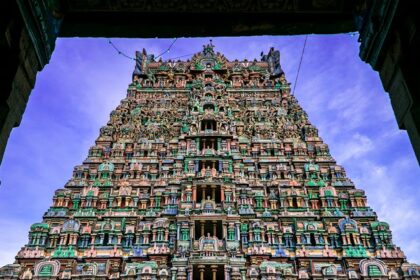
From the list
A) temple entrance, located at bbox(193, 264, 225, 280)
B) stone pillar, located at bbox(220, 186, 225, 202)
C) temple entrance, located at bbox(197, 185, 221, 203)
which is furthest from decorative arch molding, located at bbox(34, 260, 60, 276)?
stone pillar, located at bbox(220, 186, 225, 202)

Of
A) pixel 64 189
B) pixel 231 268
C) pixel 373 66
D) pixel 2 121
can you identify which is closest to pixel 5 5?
pixel 2 121

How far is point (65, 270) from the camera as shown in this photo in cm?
1752

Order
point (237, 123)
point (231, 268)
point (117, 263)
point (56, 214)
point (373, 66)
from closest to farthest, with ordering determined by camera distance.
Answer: point (373, 66) → point (231, 268) → point (117, 263) → point (56, 214) → point (237, 123)

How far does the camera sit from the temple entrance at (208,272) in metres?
16.7

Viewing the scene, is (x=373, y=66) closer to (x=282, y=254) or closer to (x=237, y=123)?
(x=282, y=254)

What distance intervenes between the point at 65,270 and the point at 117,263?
2368 millimetres

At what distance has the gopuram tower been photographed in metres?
17.5

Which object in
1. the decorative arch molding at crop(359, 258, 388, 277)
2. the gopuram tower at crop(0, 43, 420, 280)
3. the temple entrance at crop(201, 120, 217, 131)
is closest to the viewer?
the decorative arch molding at crop(359, 258, 388, 277)

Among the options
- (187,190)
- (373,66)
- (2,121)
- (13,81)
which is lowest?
(2,121)

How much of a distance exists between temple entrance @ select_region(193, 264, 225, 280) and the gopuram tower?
5cm

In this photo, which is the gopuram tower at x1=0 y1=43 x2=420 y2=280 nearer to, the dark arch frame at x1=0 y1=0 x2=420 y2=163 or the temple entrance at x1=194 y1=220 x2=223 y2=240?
the temple entrance at x1=194 y1=220 x2=223 y2=240

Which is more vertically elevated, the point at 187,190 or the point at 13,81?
the point at 187,190

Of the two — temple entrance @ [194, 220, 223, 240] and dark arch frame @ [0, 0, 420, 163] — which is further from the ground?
temple entrance @ [194, 220, 223, 240]

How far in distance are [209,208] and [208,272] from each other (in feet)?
11.0
